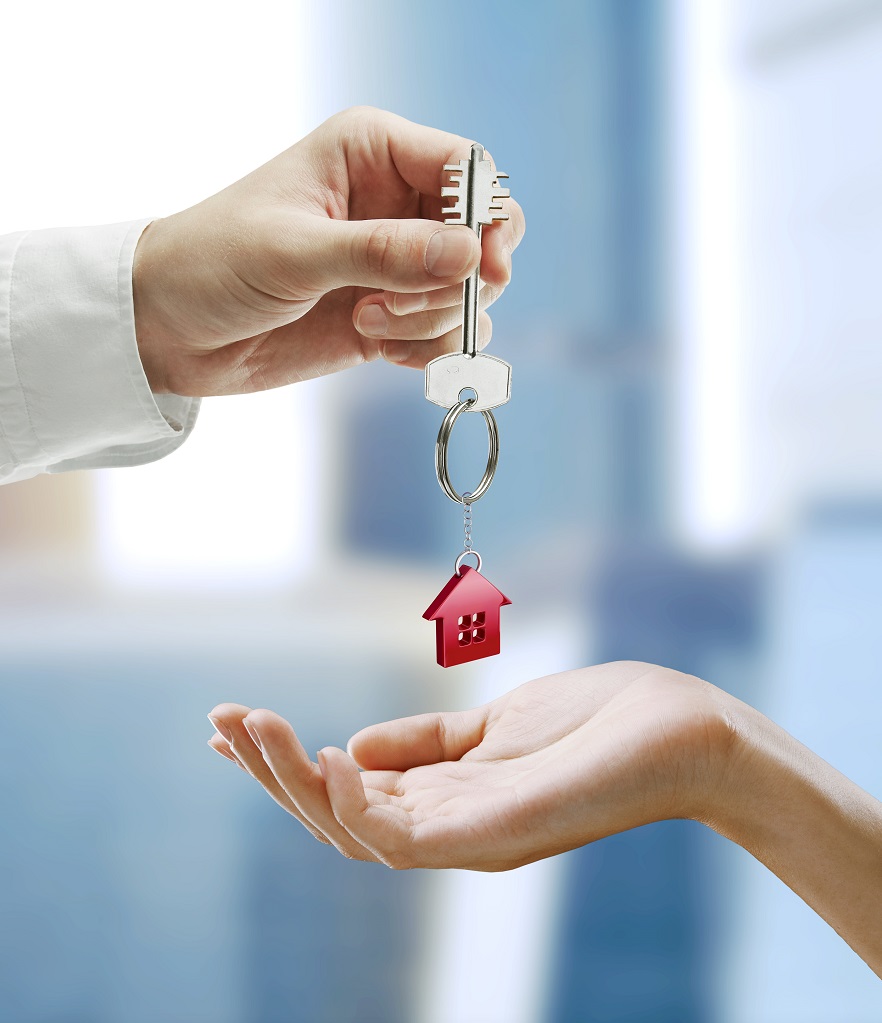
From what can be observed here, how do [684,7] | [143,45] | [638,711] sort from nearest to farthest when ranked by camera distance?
1. [638,711]
2. [143,45]
3. [684,7]

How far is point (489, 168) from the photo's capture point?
35.5 inches

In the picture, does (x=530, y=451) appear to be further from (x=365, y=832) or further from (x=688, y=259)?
(x=365, y=832)

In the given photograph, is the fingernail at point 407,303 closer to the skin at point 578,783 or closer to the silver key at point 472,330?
the silver key at point 472,330

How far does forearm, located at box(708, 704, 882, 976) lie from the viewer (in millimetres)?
1027

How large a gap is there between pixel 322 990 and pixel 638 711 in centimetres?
120

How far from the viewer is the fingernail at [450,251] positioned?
90 cm

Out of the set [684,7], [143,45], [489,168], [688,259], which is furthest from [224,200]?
[684,7]

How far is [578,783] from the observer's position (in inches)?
34.7

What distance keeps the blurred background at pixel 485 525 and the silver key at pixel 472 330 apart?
2.84ft

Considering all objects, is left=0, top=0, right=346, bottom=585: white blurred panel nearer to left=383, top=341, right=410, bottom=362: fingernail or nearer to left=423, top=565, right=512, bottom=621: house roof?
left=383, top=341, right=410, bottom=362: fingernail

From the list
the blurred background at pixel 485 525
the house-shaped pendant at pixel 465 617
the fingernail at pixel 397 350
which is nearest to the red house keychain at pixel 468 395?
the house-shaped pendant at pixel 465 617

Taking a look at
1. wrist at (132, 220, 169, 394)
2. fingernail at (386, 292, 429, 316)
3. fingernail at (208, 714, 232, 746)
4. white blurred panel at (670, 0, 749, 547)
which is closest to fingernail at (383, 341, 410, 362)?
fingernail at (386, 292, 429, 316)

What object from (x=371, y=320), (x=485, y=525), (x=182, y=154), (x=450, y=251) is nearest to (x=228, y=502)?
(x=485, y=525)

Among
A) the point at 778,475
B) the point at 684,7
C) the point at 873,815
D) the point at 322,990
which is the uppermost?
the point at 684,7
